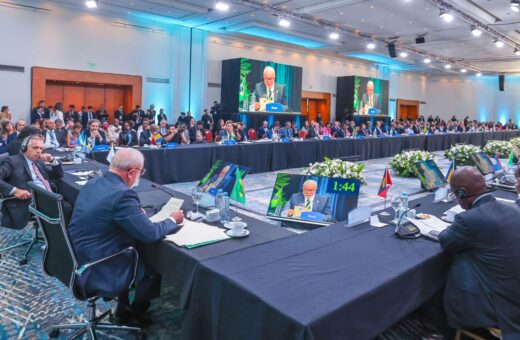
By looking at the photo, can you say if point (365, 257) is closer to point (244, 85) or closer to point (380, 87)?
point (244, 85)

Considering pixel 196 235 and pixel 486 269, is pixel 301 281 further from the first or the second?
pixel 486 269

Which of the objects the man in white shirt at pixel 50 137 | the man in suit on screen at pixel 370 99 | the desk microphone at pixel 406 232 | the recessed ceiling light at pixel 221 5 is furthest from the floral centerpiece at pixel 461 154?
the man in suit on screen at pixel 370 99

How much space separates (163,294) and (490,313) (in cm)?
195

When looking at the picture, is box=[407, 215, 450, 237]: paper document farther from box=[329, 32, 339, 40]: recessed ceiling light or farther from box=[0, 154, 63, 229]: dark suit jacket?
box=[329, 32, 339, 40]: recessed ceiling light

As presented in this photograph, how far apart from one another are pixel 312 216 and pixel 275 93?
12.5m

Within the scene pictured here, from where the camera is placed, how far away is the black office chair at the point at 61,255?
1916mm

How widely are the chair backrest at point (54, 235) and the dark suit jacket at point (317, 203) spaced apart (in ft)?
4.91

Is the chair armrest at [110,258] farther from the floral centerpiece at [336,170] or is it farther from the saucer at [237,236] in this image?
the floral centerpiece at [336,170]

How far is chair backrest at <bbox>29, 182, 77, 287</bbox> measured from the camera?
1.91 meters

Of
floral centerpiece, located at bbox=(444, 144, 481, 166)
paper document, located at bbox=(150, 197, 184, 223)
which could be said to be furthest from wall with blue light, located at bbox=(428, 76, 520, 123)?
paper document, located at bbox=(150, 197, 184, 223)

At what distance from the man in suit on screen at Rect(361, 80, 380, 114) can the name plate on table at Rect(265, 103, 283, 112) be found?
5.35 m

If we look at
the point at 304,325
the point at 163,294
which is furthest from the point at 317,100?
the point at 304,325

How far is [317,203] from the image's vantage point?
286 cm

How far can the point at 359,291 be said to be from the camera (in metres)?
1.46
